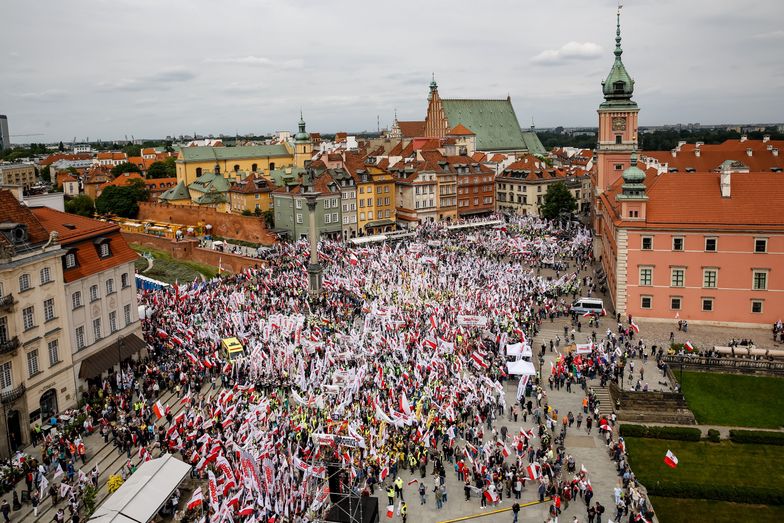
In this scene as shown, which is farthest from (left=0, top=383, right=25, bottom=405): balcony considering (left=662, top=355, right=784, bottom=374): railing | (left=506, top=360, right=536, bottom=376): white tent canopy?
(left=662, top=355, right=784, bottom=374): railing

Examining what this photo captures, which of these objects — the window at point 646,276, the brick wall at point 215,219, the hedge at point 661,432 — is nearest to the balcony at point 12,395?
the hedge at point 661,432

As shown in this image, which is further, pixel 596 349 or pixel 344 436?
pixel 596 349

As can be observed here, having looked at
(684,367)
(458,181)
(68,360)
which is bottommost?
(684,367)

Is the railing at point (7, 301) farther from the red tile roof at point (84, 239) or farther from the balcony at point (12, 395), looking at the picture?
the red tile roof at point (84, 239)

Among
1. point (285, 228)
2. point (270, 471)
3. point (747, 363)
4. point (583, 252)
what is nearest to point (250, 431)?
point (270, 471)

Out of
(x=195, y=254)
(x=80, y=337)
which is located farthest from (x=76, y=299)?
(x=195, y=254)

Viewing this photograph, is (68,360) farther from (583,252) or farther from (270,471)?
(583,252)

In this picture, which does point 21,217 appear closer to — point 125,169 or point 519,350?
point 519,350
